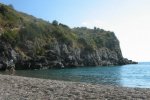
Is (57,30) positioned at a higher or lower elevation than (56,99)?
higher

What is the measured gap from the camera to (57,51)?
135 m

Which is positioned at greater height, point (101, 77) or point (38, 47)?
point (38, 47)

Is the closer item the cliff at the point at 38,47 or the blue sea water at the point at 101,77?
the blue sea water at the point at 101,77

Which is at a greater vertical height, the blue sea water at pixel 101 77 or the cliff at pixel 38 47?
the cliff at pixel 38 47

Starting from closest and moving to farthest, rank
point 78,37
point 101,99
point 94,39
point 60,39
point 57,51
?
point 101,99 → point 57,51 → point 60,39 → point 78,37 → point 94,39

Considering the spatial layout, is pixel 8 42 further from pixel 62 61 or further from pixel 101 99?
pixel 101 99

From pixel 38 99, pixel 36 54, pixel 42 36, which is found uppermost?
pixel 42 36

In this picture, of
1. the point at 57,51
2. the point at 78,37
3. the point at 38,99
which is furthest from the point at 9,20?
the point at 38,99

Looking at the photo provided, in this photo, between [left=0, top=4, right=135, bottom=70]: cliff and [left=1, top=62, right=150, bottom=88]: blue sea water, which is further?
[left=0, top=4, right=135, bottom=70]: cliff

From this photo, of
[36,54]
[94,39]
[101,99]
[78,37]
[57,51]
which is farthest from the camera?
[94,39]

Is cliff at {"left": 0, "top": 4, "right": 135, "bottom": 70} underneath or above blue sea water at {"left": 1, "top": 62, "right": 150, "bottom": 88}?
above

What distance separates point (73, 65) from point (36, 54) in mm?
23364

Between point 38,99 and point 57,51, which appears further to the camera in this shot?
point 57,51

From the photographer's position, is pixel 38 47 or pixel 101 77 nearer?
pixel 101 77
